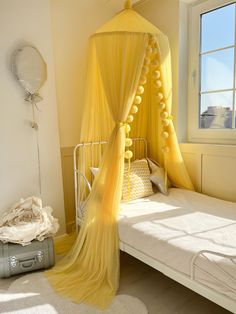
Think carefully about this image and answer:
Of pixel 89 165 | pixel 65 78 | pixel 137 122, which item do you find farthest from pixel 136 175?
pixel 65 78

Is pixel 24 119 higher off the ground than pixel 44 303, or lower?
higher

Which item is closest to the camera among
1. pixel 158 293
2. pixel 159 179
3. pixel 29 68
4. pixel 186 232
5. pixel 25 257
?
pixel 186 232

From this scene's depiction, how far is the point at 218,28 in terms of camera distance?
2389mm

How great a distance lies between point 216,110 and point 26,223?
195 centimetres

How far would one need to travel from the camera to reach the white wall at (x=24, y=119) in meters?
2.21

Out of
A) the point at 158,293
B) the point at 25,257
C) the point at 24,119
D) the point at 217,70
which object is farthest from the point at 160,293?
the point at 217,70

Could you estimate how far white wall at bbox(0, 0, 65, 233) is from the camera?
2.21m

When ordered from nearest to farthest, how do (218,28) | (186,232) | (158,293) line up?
1. (186,232)
2. (158,293)
3. (218,28)

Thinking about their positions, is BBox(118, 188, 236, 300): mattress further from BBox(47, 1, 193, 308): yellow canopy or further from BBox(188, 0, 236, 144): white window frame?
BBox(188, 0, 236, 144): white window frame

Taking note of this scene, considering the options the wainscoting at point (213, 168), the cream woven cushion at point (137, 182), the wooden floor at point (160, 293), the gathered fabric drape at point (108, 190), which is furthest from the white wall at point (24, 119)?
the wainscoting at point (213, 168)

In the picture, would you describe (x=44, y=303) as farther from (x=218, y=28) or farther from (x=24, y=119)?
(x=218, y=28)

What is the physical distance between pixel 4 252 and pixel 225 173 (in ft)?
6.35

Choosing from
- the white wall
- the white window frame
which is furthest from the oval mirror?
the white window frame

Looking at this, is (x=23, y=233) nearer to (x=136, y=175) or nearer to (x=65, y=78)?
(x=136, y=175)
